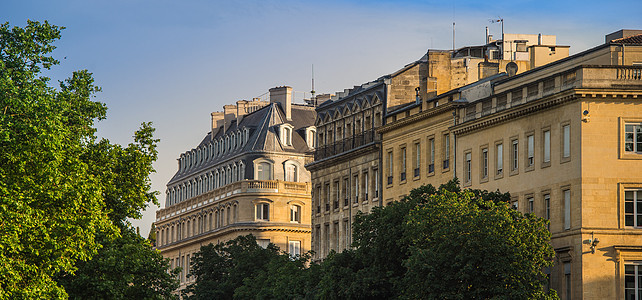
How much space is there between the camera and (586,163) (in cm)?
6562

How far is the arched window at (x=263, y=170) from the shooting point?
131875 millimetres

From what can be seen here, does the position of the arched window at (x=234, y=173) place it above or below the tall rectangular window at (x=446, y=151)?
above

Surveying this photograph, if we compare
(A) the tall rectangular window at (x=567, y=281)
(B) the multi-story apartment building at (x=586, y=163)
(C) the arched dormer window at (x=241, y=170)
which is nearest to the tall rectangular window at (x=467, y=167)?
(B) the multi-story apartment building at (x=586, y=163)

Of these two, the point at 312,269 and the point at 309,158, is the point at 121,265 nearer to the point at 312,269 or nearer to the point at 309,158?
the point at 312,269

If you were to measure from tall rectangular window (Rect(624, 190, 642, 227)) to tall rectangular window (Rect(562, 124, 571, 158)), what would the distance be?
9.84 feet

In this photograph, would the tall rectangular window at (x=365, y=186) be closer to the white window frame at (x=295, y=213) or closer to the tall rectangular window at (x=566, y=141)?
the tall rectangular window at (x=566, y=141)

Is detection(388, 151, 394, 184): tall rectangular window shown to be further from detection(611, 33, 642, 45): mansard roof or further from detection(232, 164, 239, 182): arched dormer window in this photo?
detection(232, 164, 239, 182): arched dormer window

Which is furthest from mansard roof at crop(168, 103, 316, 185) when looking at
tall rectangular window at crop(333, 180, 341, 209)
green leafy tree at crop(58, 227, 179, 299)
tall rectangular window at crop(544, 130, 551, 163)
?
tall rectangular window at crop(544, 130, 551, 163)

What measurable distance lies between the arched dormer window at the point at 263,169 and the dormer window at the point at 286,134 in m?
2.34

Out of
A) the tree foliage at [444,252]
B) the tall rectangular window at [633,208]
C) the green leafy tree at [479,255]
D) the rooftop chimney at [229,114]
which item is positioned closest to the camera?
the green leafy tree at [479,255]

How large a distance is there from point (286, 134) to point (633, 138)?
68814 mm

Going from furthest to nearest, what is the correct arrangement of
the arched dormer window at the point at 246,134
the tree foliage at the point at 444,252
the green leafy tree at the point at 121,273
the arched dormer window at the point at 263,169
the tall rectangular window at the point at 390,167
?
the arched dormer window at the point at 246,134 < the arched dormer window at the point at 263,169 < the tall rectangular window at the point at 390,167 < the green leafy tree at the point at 121,273 < the tree foliage at the point at 444,252

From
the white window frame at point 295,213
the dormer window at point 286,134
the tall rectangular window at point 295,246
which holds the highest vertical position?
the dormer window at point 286,134

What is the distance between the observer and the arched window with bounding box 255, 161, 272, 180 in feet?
433
